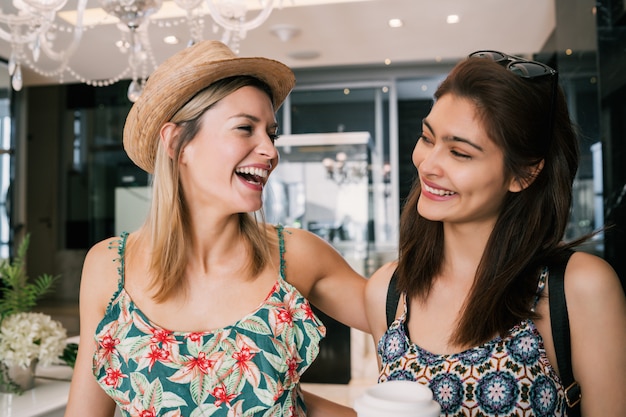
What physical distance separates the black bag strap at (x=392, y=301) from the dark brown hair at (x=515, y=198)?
0.08 ft

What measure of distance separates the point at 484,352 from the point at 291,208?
196 inches

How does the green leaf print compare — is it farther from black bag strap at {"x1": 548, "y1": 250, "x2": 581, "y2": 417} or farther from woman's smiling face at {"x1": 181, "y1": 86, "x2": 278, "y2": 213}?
black bag strap at {"x1": 548, "y1": 250, "x2": 581, "y2": 417}

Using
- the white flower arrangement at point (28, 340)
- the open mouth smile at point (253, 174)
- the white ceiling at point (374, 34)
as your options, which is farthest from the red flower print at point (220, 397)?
the white ceiling at point (374, 34)

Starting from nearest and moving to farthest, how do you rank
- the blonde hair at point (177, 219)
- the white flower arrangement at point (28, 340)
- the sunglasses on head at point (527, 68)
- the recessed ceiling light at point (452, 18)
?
the sunglasses on head at point (527, 68) → the blonde hair at point (177, 219) → the white flower arrangement at point (28, 340) → the recessed ceiling light at point (452, 18)

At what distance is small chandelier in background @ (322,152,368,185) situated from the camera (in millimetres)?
5992

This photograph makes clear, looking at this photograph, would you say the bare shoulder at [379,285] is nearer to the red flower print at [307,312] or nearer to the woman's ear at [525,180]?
the red flower print at [307,312]

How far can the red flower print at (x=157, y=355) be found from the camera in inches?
50.7

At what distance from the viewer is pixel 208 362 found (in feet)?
4.22

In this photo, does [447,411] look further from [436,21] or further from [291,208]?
[291,208]

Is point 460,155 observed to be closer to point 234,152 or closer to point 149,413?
point 234,152

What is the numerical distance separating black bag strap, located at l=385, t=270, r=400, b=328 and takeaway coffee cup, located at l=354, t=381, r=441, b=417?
0.68 meters

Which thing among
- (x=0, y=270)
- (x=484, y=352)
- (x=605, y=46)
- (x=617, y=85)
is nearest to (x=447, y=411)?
(x=484, y=352)

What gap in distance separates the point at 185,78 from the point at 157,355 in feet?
2.02

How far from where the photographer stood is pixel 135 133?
149cm
